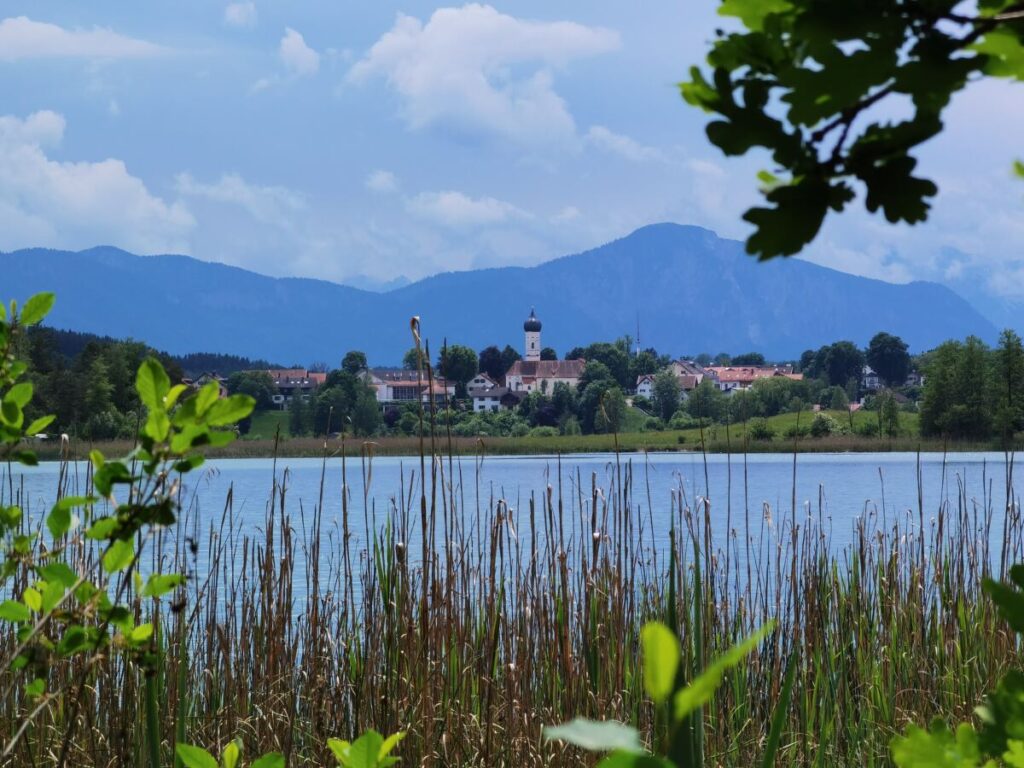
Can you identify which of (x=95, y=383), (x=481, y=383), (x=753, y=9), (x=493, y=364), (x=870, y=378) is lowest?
(x=753, y=9)

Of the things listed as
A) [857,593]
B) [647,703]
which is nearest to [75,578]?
[647,703]

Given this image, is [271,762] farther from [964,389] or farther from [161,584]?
[964,389]

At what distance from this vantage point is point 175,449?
3.19 feet

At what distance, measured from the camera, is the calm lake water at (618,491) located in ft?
13.1

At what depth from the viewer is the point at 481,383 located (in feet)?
353

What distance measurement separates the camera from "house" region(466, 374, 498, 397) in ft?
339

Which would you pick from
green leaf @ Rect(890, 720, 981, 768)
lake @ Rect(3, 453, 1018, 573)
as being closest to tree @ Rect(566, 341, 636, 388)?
lake @ Rect(3, 453, 1018, 573)

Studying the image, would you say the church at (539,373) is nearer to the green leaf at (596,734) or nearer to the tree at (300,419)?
the tree at (300,419)

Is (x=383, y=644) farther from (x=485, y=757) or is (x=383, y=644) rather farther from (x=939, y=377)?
(x=939, y=377)

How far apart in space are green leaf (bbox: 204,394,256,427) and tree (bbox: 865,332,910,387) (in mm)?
Result: 97401

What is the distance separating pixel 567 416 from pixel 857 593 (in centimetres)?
6598

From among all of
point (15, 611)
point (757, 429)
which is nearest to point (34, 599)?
point (15, 611)

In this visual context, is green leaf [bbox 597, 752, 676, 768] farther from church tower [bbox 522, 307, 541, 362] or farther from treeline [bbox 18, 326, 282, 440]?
church tower [bbox 522, 307, 541, 362]

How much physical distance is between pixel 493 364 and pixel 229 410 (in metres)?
114
